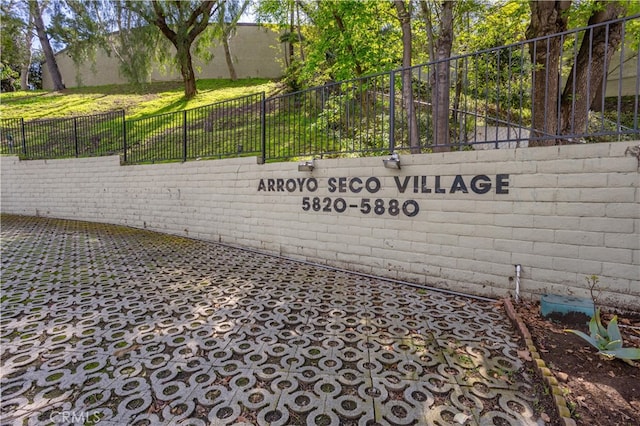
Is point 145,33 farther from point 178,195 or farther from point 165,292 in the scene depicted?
point 165,292

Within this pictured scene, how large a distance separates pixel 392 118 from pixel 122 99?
19.2m

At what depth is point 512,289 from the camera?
3633 millimetres

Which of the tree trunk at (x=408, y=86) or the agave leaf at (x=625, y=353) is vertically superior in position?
the tree trunk at (x=408, y=86)

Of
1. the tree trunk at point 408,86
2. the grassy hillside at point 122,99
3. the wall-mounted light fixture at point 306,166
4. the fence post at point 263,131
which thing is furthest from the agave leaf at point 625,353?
the grassy hillside at point 122,99

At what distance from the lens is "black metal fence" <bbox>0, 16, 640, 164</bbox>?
13.9 ft

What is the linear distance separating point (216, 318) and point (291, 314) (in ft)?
→ 2.32

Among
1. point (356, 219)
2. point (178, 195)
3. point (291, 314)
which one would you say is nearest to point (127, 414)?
point (291, 314)

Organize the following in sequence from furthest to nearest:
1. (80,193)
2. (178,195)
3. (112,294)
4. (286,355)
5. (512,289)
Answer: (80,193), (178,195), (112,294), (512,289), (286,355)

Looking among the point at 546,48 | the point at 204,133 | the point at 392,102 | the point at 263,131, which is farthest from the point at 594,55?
the point at 204,133

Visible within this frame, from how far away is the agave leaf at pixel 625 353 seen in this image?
2197 millimetres

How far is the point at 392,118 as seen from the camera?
451cm

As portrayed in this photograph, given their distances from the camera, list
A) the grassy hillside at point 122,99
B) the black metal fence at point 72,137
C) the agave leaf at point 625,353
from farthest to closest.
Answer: the grassy hillside at point 122,99 → the black metal fence at point 72,137 → the agave leaf at point 625,353

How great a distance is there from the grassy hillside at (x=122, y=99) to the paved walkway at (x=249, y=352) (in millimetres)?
13201

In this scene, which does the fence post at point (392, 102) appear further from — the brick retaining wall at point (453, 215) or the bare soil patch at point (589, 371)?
the bare soil patch at point (589, 371)
